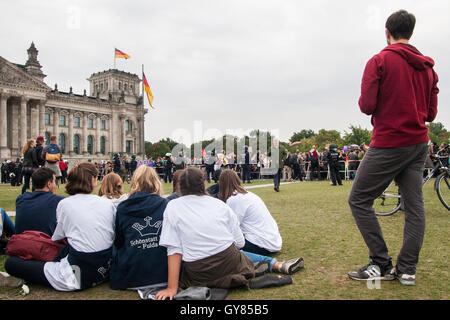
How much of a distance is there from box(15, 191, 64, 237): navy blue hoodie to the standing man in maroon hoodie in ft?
11.2

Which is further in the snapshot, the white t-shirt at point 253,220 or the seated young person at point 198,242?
the white t-shirt at point 253,220

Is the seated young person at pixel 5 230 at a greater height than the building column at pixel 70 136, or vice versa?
the building column at pixel 70 136

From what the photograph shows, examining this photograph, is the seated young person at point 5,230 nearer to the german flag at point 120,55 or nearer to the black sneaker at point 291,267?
the black sneaker at point 291,267

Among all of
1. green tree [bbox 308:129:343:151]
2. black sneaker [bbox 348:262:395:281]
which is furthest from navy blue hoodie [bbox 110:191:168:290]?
green tree [bbox 308:129:343:151]

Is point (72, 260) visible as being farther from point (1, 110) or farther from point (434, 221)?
point (1, 110)

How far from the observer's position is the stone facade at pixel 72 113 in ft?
191

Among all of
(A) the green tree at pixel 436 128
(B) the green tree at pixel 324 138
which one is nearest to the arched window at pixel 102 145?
(B) the green tree at pixel 324 138

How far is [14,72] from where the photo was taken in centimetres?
5781

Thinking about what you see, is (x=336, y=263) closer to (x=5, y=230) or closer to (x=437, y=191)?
(x=437, y=191)

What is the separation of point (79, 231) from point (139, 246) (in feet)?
2.04

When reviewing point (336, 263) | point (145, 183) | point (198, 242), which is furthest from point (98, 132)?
point (198, 242)

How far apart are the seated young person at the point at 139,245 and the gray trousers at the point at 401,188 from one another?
1996 mm

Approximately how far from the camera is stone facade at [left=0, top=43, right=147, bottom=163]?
191 ft

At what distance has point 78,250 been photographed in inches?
142
